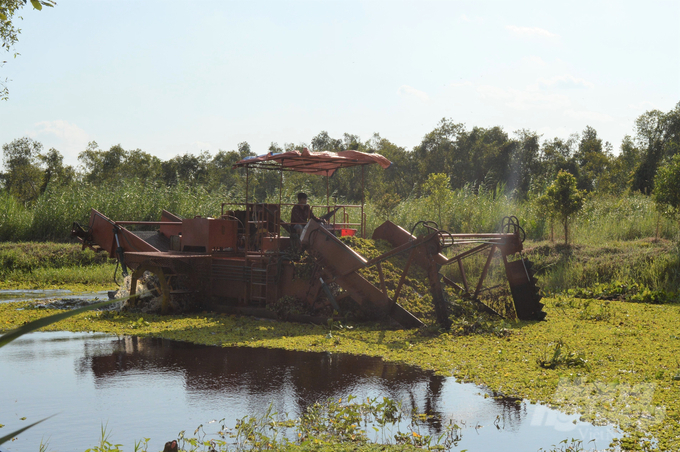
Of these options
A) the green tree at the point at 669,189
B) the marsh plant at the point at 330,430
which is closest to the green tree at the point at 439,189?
the green tree at the point at 669,189

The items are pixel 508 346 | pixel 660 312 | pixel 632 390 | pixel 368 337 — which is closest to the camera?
pixel 632 390

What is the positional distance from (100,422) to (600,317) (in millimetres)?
7709

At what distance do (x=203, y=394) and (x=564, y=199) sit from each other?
43.9 feet

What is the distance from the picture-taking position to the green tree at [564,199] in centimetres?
1623

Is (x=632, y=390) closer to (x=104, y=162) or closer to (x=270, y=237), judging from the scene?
(x=270, y=237)

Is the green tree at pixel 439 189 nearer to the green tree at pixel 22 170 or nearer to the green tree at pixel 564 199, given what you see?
the green tree at pixel 564 199

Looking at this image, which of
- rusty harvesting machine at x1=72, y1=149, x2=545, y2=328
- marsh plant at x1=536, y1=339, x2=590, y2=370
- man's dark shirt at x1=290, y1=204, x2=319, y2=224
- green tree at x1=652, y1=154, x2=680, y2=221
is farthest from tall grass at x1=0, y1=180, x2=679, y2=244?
marsh plant at x1=536, y1=339, x2=590, y2=370

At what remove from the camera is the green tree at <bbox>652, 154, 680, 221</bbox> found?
15.1 metres

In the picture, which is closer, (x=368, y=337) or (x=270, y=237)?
(x=368, y=337)

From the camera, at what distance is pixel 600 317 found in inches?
368

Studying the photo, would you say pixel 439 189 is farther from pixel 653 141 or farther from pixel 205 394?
pixel 653 141

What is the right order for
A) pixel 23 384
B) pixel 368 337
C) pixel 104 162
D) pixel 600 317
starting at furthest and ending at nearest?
pixel 104 162 < pixel 600 317 < pixel 368 337 < pixel 23 384

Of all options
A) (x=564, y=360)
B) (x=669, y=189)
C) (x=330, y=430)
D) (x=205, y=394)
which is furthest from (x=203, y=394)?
(x=669, y=189)

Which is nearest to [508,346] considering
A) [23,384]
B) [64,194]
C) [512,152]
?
[23,384]
